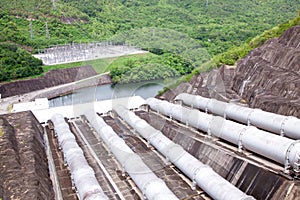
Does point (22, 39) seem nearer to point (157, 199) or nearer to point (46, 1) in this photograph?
point (46, 1)

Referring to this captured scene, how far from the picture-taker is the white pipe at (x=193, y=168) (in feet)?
32.1

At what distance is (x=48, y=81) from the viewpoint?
4872cm

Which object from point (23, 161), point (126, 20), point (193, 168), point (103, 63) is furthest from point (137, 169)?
point (126, 20)

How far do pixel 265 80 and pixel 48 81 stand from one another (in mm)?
37467

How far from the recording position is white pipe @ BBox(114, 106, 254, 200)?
32.1 ft

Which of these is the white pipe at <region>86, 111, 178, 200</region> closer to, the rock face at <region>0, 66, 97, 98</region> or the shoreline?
the shoreline

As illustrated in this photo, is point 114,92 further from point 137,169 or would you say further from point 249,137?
point 249,137

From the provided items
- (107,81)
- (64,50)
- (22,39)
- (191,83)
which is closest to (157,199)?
(191,83)

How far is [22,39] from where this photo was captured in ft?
201

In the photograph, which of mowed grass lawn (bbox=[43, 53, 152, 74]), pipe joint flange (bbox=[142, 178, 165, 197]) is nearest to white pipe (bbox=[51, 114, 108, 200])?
pipe joint flange (bbox=[142, 178, 165, 197])

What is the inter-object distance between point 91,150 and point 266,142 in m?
8.41

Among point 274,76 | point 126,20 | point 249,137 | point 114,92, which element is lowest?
point 114,92

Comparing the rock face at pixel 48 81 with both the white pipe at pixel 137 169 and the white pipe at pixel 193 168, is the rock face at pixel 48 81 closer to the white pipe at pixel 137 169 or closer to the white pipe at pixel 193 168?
the white pipe at pixel 137 169

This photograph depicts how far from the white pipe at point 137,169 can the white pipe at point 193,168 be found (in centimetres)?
118
